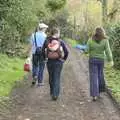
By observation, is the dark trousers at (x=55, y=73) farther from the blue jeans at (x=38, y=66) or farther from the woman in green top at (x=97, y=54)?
the blue jeans at (x=38, y=66)

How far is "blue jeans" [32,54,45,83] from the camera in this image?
50.8ft

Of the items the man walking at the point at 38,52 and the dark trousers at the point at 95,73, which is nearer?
the dark trousers at the point at 95,73

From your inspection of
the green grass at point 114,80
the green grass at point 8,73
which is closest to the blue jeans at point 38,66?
the green grass at point 8,73

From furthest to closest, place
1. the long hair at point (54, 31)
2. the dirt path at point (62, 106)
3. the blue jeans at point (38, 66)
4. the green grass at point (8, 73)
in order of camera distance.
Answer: the blue jeans at point (38, 66) → the green grass at point (8, 73) → the long hair at point (54, 31) → the dirt path at point (62, 106)

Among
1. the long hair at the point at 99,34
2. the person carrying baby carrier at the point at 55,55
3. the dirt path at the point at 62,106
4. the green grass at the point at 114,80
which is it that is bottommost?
the green grass at the point at 114,80

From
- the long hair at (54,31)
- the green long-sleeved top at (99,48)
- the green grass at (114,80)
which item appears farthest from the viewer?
the green grass at (114,80)

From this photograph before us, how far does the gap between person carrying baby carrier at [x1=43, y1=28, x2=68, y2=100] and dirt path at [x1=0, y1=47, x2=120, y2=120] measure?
480 millimetres

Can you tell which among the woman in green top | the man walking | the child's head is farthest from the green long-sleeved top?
the man walking

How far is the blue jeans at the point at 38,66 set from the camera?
609 inches

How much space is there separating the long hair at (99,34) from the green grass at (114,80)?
5.66 ft

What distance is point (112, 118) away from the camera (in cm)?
1083

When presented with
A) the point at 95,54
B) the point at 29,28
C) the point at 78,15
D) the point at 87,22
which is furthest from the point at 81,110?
the point at 78,15

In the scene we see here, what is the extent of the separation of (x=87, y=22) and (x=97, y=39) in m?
39.4

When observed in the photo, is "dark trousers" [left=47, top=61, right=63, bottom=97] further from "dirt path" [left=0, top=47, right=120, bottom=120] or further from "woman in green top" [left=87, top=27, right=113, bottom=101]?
"woman in green top" [left=87, top=27, right=113, bottom=101]
